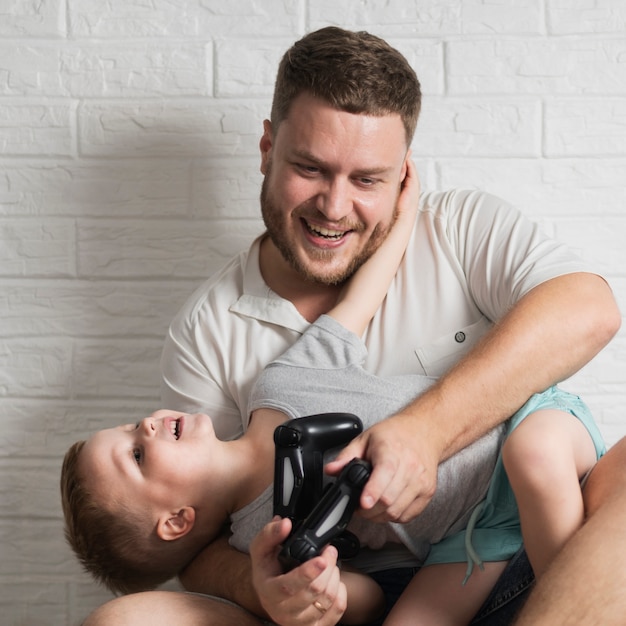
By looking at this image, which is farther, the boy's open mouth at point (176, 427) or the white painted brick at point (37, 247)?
the white painted brick at point (37, 247)

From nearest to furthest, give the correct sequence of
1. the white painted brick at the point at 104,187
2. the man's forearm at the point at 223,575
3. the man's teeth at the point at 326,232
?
the man's forearm at the point at 223,575 → the man's teeth at the point at 326,232 → the white painted brick at the point at 104,187

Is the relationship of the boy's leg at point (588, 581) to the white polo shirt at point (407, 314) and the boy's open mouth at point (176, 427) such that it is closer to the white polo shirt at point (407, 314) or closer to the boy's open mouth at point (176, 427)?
the white polo shirt at point (407, 314)

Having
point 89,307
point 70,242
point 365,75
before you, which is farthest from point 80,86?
point 365,75

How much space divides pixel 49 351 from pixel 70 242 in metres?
0.27

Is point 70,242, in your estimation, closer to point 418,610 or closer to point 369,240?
point 369,240

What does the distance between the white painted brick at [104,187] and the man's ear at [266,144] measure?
0.27 m

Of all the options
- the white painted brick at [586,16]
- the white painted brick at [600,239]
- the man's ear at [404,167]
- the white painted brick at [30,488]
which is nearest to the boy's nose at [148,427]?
the white painted brick at [30,488]

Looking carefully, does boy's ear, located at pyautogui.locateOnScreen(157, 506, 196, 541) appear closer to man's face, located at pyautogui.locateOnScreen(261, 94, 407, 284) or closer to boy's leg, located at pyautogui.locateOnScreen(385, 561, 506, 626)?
boy's leg, located at pyautogui.locateOnScreen(385, 561, 506, 626)

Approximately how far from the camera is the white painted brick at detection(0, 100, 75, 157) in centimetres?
215

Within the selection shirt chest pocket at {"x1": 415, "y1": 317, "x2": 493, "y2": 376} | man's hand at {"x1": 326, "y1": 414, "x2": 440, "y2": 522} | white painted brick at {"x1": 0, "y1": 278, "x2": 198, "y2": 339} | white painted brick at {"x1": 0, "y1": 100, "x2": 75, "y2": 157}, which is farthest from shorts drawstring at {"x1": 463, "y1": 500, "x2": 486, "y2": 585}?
white painted brick at {"x1": 0, "y1": 100, "x2": 75, "y2": 157}

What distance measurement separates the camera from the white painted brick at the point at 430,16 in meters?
2.05

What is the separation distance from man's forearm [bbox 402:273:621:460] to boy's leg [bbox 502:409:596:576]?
15cm

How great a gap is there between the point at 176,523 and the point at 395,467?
1.76 feet

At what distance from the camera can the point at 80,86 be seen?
2141 mm
